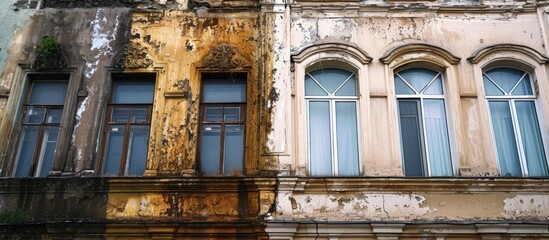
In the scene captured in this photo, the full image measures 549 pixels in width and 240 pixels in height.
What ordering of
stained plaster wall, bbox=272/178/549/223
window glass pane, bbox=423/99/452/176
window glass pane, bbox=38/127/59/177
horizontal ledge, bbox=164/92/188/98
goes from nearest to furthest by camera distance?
1. stained plaster wall, bbox=272/178/549/223
2. window glass pane, bbox=423/99/452/176
3. window glass pane, bbox=38/127/59/177
4. horizontal ledge, bbox=164/92/188/98

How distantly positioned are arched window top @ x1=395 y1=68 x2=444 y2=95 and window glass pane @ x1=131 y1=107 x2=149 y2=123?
166 inches

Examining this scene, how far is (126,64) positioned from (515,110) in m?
6.52

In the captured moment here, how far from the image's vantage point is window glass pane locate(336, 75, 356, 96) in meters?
8.94

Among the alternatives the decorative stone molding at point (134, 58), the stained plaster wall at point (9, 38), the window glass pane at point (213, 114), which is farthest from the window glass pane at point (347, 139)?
the stained plaster wall at point (9, 38)

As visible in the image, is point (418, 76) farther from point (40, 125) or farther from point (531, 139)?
point (40, 125)

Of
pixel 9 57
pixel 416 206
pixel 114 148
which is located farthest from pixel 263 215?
pixel 9 57

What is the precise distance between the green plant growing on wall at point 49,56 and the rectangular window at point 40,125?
0.22 meters

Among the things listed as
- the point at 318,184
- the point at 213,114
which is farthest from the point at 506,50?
the point at 213,114

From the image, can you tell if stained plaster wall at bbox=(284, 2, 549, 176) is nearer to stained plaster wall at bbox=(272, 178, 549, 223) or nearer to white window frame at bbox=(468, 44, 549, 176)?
white window frame at bbox=(468, 44, 549, 176)

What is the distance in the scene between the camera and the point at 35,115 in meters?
9.00

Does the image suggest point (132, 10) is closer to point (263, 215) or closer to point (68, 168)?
point (68, 168)

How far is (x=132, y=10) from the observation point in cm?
951

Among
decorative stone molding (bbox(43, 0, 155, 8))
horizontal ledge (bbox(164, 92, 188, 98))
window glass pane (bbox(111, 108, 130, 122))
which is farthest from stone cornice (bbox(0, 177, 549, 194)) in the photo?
decorative stone molding (bbox(43, 0, 155, 8))

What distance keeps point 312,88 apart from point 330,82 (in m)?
0.33
